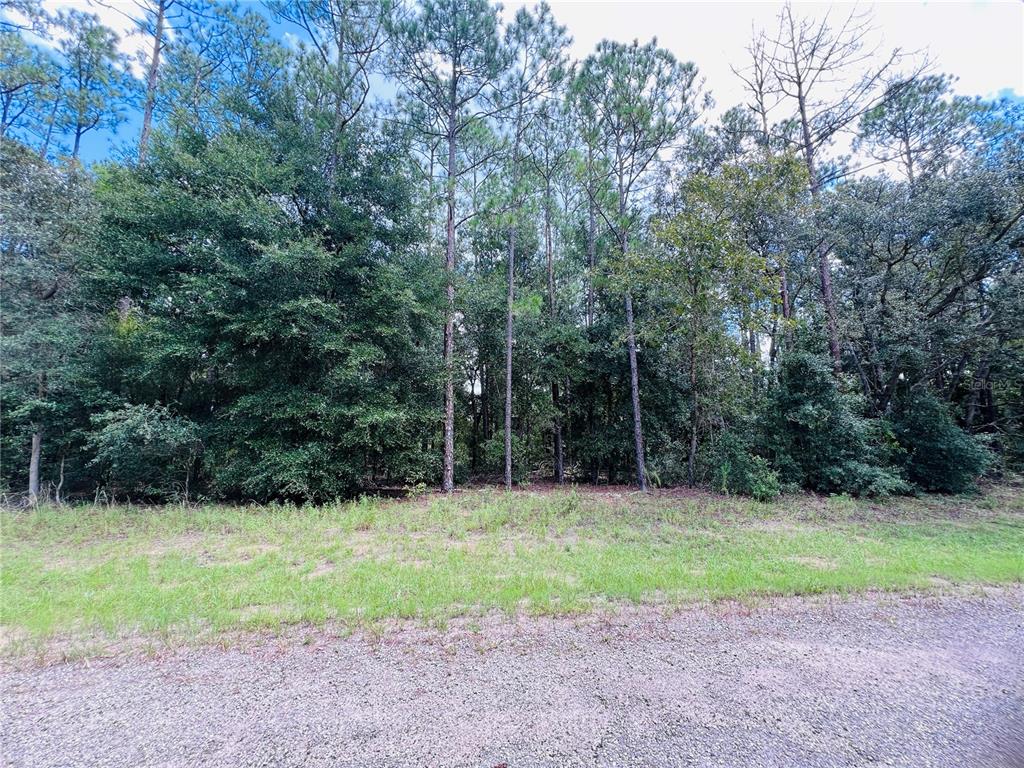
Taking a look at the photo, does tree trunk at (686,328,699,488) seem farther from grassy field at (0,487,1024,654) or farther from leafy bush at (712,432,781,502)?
grassy field at (0,487,1024,654)

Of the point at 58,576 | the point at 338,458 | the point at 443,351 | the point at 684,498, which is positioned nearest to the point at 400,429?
the point at 338,458

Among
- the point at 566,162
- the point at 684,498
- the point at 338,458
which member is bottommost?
the point at 684,498

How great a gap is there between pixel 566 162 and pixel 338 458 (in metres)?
11.0

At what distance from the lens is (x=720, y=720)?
2.03 m

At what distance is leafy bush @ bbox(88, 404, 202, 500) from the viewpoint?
24.8ft

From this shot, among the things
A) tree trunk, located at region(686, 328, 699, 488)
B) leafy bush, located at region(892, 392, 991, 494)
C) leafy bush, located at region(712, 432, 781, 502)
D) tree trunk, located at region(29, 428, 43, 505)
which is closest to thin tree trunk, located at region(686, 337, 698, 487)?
tree trunk, located at region(686, 328, 699, 488)

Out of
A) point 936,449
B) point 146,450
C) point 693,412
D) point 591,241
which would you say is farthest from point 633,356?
point 146,450

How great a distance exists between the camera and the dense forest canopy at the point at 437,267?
27.4ft

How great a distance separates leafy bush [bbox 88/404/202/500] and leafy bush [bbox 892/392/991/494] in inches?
661

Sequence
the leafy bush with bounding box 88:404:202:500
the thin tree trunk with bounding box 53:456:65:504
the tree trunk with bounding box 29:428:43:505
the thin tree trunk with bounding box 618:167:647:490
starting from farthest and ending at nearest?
the thin tree trunk with bounding box 618:167:647:490 < the tree trunk with bounding box 29:428:43:505 < the thin tree trunk with bounding box 53:456:65:504 < the leafy bush with bounding box 88:404:202:500

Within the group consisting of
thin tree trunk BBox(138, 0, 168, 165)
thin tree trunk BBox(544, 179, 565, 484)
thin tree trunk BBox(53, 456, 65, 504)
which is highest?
thin tree trunk BBox(138, 0, 168, 165)

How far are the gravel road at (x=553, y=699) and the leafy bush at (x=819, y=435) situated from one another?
22.4ft

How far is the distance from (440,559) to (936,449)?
11.9 metres

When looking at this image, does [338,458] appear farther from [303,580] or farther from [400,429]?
[303,580]
